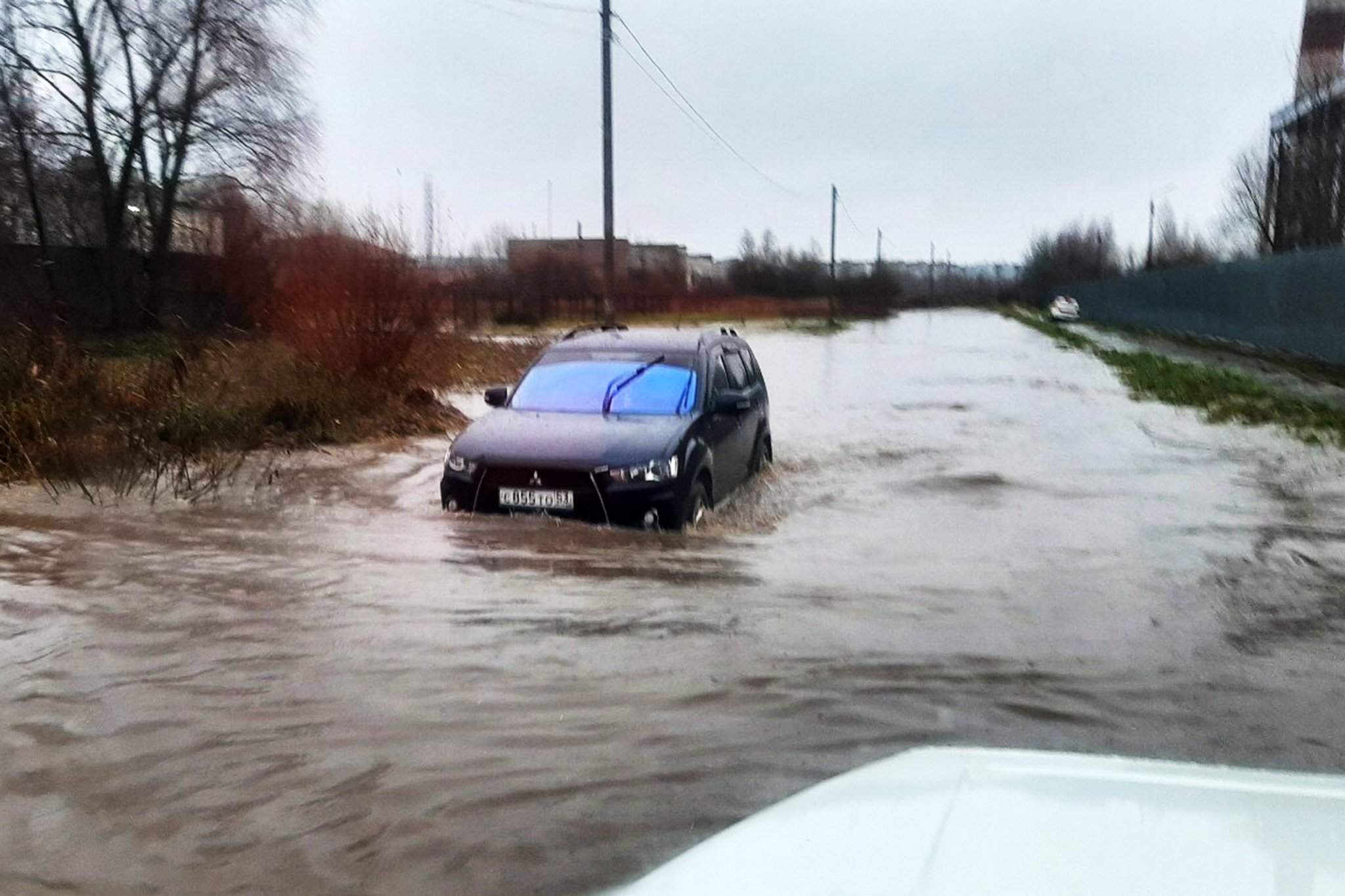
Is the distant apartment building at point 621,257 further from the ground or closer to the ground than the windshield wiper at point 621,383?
further from the ground

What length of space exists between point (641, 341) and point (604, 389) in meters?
0.99

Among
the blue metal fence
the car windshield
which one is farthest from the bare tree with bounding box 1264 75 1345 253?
the car windshield

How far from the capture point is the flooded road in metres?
3.95

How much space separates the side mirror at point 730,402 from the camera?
31.2 feet

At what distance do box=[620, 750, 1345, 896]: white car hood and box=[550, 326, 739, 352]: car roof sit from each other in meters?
7.70

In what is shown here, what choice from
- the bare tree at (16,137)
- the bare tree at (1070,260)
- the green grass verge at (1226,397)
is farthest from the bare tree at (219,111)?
the bare tree at (1070,260)

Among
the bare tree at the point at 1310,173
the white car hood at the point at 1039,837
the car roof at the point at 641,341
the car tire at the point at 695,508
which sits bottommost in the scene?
the car tire at the point at 695,508

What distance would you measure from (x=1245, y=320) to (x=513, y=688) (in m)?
33.1

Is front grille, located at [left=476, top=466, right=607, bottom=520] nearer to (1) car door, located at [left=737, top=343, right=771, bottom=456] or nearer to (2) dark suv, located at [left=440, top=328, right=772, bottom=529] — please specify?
(2) dark suv, located at [left=440, top=328, right=772, bottom=529]

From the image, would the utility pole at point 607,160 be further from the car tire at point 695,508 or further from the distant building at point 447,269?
the car tire at point 695,508

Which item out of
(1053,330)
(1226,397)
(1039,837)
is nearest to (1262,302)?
(1226,397)

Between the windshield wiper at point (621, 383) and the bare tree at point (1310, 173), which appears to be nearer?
the windshield wiper at point (621, 383)

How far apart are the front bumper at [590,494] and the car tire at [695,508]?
109 millimetres

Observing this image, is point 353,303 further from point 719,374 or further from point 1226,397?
point 1226,397
